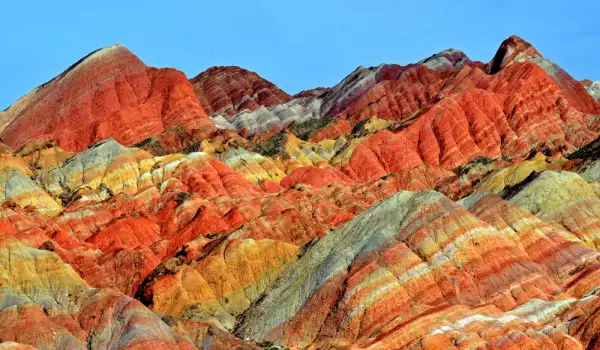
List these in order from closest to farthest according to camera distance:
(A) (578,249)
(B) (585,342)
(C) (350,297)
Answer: (B) (585,342) < (C) (350,297) < (A) (578,249)

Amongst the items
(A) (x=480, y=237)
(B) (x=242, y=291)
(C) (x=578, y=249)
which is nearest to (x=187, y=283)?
(B) (x=242, y=291)

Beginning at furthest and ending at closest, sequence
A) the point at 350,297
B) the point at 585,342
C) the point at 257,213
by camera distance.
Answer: the point at 257,213 → the point at 350,297 → the point at 585,342

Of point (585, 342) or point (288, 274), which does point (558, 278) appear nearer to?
point (585, 342)

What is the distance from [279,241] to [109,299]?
3998cm

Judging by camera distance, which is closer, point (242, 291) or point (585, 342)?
point (585, 342)

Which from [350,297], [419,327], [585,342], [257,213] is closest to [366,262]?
[350,297]

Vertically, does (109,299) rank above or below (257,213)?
below

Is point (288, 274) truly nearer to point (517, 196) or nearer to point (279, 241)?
point (279, 241)

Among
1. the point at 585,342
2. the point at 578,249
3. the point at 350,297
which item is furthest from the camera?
the point at 578,249

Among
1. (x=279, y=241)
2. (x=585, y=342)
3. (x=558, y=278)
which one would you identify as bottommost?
(x=585, y=342)

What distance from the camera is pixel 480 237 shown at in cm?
14400

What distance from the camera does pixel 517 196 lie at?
6624 inches

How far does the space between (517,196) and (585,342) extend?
156 feet

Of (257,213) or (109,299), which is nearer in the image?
(109,299)
